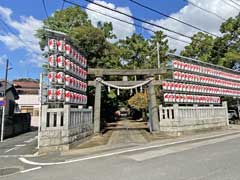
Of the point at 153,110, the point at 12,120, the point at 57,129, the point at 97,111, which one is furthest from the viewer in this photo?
the point at 12,120

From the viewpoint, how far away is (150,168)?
6230mm

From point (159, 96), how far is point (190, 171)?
794 inches

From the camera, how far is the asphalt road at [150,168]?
216 inches

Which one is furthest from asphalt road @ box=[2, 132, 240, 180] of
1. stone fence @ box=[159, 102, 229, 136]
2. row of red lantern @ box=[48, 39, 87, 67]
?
stone fence @ box=[159, 102, 229, 136]

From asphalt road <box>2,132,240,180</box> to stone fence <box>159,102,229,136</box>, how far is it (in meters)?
6.14

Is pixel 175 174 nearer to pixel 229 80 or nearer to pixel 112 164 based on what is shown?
pixel 112 164

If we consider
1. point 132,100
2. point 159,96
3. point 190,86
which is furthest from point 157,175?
point 132,100

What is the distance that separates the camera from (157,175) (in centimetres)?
554

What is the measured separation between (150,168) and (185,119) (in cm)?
918

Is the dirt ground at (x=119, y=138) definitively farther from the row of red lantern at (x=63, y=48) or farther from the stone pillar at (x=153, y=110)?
the row of red lantern at (x=63, y=48)

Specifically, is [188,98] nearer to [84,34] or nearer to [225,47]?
[84,34]

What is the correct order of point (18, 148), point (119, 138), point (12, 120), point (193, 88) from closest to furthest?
point (18, 148) < point (119, 138) < point (193, 88) < point (12, 120)

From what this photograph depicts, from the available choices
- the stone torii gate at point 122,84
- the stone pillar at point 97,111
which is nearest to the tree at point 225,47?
the stone torii gate at point 122,84

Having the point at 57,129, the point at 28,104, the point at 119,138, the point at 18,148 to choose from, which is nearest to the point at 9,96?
the point at 28,104
